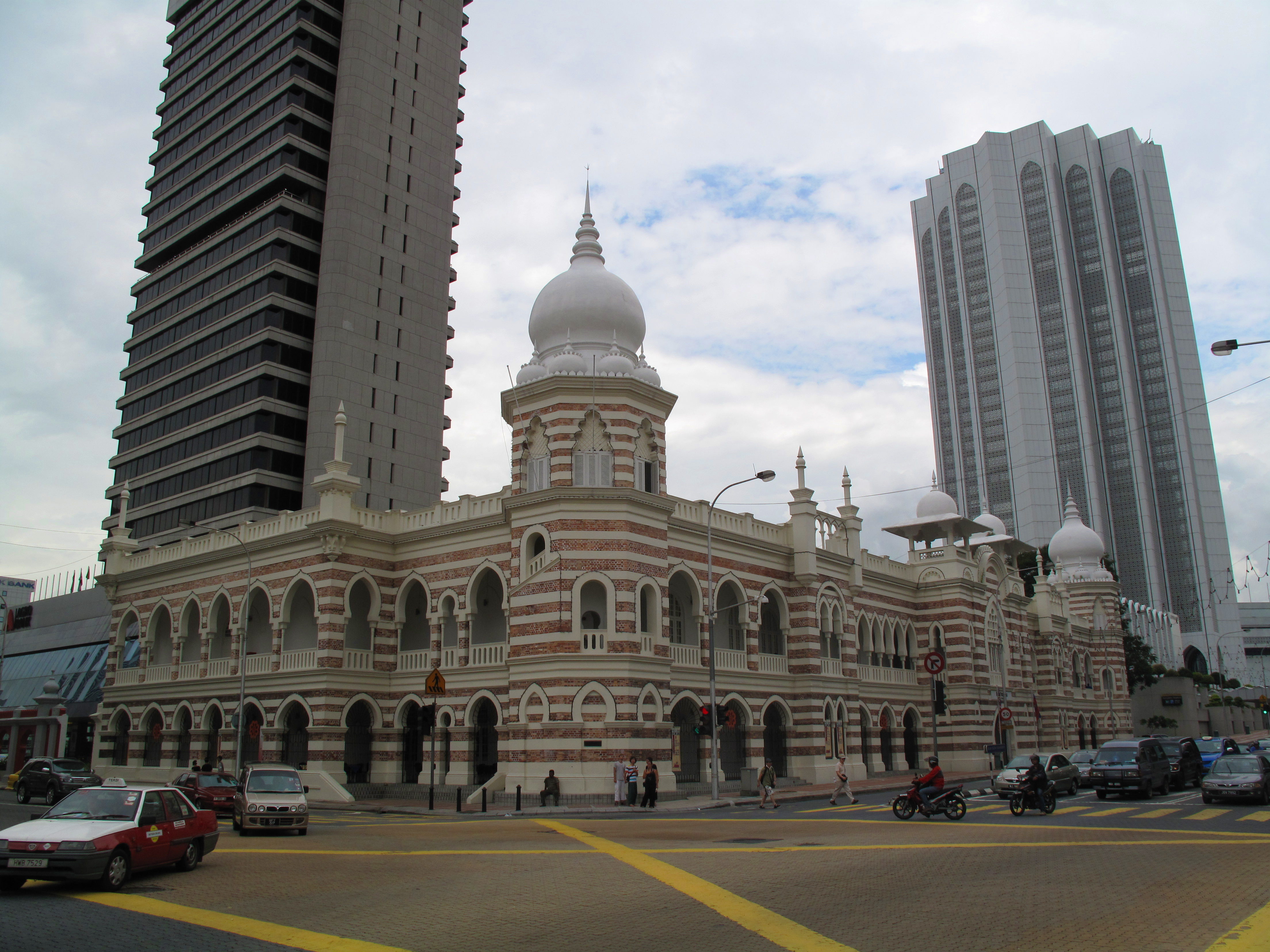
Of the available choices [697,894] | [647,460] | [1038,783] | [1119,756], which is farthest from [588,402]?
[697,894]

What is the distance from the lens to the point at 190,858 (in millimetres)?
15375

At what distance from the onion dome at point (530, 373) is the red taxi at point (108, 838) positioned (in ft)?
71.9

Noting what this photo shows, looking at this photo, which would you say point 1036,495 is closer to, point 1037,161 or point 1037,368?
point 1037,368

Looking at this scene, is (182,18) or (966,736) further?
(182,18)

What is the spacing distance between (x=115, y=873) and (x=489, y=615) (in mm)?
23579

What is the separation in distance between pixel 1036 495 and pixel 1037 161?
49.9m

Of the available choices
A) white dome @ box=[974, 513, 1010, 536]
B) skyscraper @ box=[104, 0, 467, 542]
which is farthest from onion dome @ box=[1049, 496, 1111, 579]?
skyscraper @ box=[104, 0, 467, 542]

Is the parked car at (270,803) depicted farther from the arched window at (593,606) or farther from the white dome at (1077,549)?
the white dome at (1077,549)

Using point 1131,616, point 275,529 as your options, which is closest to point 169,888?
point 275,529

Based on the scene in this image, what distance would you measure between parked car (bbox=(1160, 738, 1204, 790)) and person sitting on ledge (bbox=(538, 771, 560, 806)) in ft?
65.2

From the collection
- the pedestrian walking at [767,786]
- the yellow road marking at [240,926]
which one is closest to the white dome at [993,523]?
the pedestrian walking at [767,786]

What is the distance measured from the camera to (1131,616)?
355ft

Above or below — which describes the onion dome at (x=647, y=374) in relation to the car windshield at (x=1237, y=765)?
above

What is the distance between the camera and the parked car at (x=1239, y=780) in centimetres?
2661
